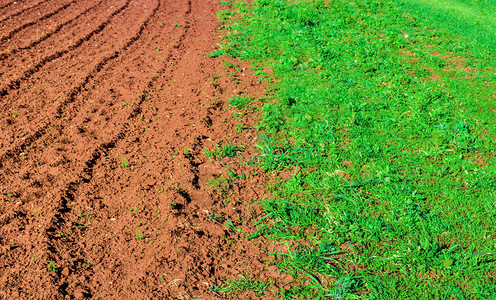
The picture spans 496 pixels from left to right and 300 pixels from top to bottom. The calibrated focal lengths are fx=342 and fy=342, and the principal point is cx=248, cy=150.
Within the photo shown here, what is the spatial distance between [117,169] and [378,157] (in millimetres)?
2911

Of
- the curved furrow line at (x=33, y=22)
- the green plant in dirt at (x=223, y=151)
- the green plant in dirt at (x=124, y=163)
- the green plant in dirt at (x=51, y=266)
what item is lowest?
the green plant in dirt at (x=51, y=266)

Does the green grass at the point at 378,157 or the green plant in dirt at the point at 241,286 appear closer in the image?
the green plant in dirt at the point at 241,286

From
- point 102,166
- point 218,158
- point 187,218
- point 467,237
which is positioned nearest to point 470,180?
point 467,237

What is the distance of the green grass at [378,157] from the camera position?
2.81 m

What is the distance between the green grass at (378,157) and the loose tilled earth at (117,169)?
1.45ft

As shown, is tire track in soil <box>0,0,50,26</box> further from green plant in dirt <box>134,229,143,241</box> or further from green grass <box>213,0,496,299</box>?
green plant in dirt <box>134,229,143,241</box>

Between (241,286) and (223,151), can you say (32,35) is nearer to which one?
(223,151)

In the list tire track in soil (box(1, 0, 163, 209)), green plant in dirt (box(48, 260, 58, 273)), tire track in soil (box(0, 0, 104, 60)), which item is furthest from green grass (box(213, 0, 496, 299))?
tire track in soil (box(0, 0, 104, 60))

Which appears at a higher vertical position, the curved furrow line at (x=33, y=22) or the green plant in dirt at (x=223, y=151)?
the curved furrow line at (x=33, y=22)

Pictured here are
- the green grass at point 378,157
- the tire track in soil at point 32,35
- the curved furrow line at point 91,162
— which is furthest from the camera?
the tire track in soil at point 32,35

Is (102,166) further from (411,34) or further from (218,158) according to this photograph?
(411,34)

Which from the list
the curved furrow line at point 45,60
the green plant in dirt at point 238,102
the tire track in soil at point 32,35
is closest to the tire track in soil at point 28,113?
the curved furrow line at point 45,60

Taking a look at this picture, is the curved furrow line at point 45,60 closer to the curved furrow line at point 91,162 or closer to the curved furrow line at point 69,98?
the curved furrow line at point 69,98

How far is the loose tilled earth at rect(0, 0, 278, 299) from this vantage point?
2674 mm
